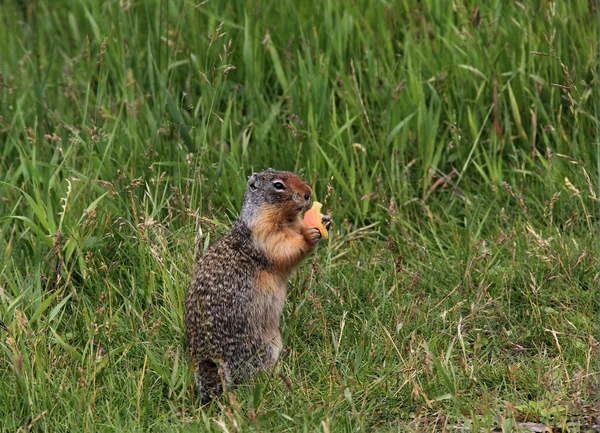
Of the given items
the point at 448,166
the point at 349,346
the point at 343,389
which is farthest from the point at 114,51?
the point at 343,389

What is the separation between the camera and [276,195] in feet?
16.4

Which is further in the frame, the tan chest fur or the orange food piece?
the orange food piece

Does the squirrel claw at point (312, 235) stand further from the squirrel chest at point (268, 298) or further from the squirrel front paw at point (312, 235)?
the squirrel chest at point (268, 298)

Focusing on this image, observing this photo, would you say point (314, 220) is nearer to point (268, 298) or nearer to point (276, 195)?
point (276, 195)

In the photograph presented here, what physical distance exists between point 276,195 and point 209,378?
1001 millimetres

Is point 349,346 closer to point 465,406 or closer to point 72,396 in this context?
point 465,406

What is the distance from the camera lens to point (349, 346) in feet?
16.1

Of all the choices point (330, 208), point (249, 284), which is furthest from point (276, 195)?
point (330, 208)

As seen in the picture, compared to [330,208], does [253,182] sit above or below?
above

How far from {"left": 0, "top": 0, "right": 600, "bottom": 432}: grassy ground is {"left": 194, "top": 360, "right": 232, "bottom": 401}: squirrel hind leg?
0.07 meters

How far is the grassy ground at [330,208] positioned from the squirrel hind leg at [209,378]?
2.9 inches

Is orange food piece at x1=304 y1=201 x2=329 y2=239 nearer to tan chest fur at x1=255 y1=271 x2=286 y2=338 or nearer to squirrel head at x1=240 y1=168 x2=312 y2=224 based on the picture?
squirrel head at x1=240 y1=168 x2=312 y2=224

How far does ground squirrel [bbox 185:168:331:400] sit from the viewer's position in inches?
185

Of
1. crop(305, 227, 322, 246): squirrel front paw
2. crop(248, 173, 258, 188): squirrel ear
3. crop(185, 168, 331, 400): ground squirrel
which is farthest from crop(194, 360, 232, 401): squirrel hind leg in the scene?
crop(248, 173, 258, 188): squirrel ear
